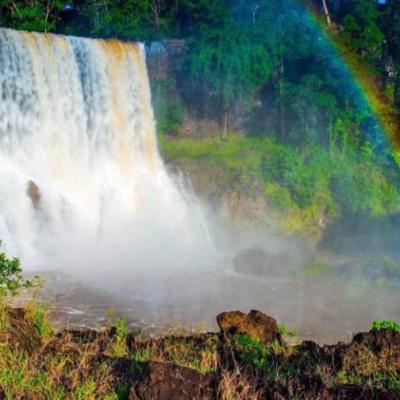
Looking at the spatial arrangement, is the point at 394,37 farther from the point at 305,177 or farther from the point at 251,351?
the point at 251,351

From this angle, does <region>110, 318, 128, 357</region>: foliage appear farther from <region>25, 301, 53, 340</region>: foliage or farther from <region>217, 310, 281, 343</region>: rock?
<region>217, 310, 281, 343</region>: rock

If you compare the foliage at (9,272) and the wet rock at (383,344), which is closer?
the wet rock at (383,344)

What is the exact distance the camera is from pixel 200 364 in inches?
235

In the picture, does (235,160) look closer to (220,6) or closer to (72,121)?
(72,121)

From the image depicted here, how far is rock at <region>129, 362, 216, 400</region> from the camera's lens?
4.65m

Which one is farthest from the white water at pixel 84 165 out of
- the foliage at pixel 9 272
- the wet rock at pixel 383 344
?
the wet rock at pixel 383 344

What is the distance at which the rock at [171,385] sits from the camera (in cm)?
465

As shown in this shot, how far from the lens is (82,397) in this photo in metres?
4.83

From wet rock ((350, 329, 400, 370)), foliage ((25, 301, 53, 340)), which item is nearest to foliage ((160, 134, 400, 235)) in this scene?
wet rock ((350, 329, 400, 370))

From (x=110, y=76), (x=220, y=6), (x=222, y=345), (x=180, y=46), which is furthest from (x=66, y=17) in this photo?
(x=222, y=345)

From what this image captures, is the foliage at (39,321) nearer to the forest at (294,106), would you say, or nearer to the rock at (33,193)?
the rock at (33,193)

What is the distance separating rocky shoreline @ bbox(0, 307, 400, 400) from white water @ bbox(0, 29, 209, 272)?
8853 mm

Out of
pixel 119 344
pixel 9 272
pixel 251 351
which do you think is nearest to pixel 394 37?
pixel 251 351

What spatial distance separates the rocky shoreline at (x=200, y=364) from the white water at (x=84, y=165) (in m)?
8.85
